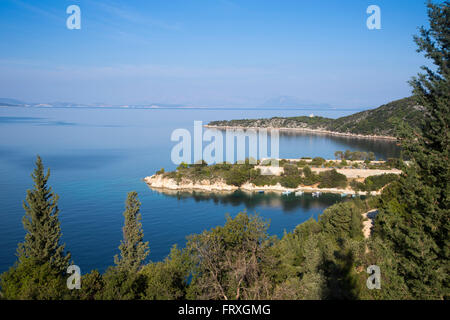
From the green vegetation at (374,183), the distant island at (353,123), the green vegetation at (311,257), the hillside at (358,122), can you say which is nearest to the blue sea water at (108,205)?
the green vegetation at (374,183)

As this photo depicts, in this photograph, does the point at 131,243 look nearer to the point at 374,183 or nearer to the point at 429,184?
the point at 429,184

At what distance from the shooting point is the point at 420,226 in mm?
5664

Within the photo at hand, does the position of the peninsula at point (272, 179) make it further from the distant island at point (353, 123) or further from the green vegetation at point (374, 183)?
the distant island at point (353, 123)

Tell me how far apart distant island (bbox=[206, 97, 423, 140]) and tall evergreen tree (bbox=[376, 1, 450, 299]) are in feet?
274

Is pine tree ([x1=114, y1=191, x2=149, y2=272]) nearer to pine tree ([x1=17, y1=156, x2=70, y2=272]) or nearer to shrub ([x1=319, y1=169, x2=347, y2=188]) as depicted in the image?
pine tree ([x1=17, y1=156, x2=70, y2=272])

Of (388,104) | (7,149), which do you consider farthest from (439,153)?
(388,104)

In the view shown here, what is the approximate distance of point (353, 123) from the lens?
363 feet

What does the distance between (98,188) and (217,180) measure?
44.3ft

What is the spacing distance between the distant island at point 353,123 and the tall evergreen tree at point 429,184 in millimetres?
83534

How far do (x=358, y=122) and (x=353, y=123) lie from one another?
1663mm

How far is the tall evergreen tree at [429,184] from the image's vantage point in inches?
208

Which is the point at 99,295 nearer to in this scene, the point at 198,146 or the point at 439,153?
the point at 439,153

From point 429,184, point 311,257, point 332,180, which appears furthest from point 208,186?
point 429,184
